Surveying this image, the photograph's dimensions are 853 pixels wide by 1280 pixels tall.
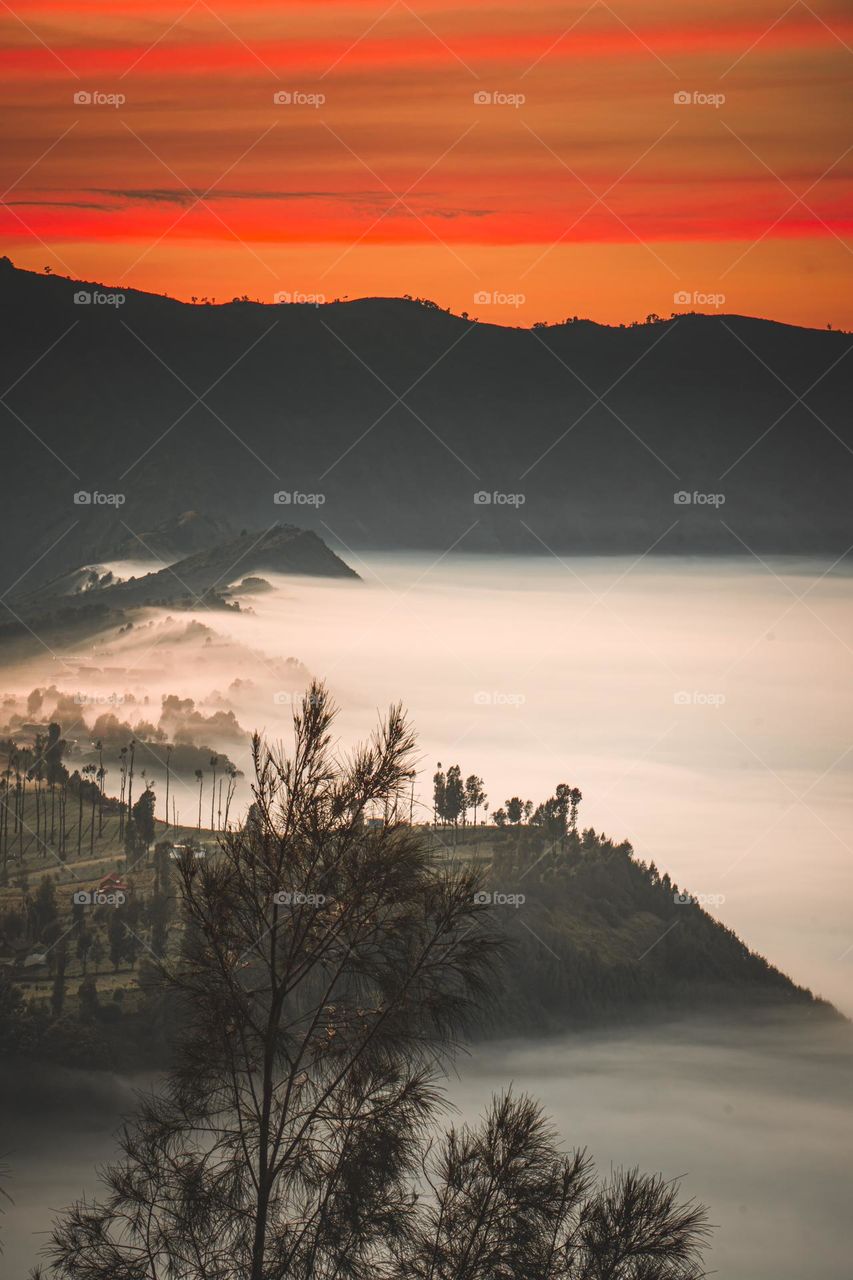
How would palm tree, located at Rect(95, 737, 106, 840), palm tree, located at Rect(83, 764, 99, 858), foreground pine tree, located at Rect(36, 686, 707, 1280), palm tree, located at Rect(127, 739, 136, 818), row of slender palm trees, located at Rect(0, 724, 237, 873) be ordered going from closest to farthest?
foreground pine tree, located at Rect(36, 686, 707, 1280) < palm tree, located at Rect(83, 764, 99, 858) < row of slender palm trees, located at Rect(0, 724, 237, 873) < palm tree, located at Rect(95, 737, 106, 840) < palm tree, located at Rect(127, 739, 136, 818)

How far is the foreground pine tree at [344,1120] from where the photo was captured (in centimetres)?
1873

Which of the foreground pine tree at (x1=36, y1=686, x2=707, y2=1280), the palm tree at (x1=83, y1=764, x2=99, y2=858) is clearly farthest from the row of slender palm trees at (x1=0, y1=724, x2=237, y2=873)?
→ the foreground pine tree at (x1=36, y1=686, x2=707, y2=1280)

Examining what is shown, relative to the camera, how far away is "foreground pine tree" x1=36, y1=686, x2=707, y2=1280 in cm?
1873

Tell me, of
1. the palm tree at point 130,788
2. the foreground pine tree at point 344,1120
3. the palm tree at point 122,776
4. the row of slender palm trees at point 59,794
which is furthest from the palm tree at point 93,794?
the foreground pine tree at point 344,1120

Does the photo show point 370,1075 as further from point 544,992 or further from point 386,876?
point 544,992

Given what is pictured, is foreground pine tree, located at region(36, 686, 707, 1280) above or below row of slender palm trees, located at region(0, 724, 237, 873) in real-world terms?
below

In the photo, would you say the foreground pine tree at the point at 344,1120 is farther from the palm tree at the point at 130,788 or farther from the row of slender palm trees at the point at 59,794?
the palm tree at the point at 130,788

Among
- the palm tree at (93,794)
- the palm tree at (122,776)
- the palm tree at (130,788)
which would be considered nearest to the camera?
the palm tree at (93,794)

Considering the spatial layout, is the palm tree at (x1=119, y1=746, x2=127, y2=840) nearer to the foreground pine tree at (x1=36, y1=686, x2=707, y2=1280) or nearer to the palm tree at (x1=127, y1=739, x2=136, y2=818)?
the palm tree at (x1=127, y1=739, x2=136, y2=818)

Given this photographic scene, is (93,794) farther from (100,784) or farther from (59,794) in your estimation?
(59,794)

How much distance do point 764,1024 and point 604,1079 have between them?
29.0 meters

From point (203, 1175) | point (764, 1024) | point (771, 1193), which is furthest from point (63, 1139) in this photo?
point (203, 1175)

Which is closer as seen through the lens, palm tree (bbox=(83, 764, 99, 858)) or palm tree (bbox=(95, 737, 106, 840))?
palm tree (bbox=(83, 764, 99, 858))

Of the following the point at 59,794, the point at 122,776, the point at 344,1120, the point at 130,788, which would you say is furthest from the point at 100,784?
the point at 344,1120
